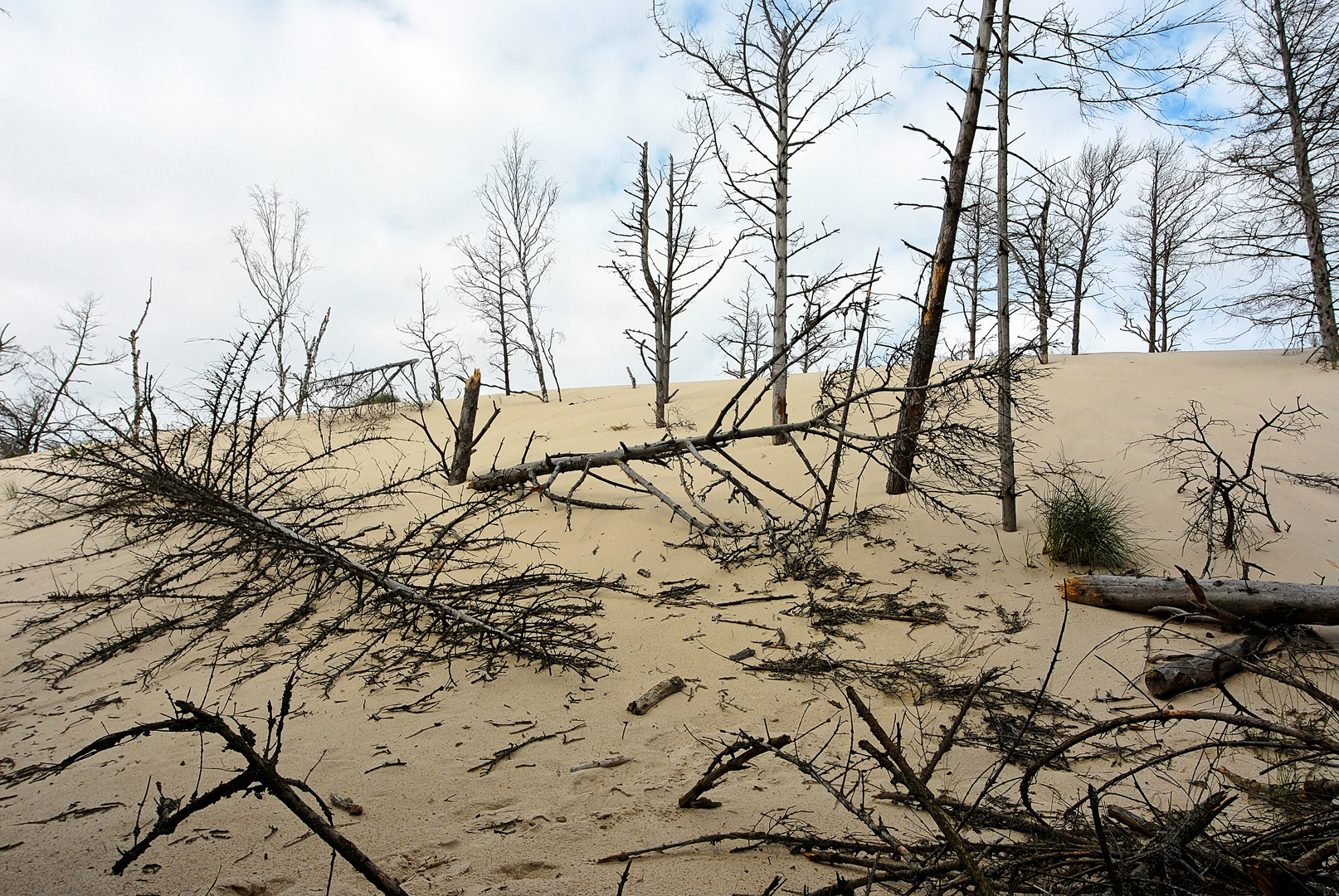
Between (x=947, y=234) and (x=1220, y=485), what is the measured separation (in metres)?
3.13

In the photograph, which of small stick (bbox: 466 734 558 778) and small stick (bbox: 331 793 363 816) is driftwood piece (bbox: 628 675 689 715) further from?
small stick (bbox: 331 793 363 816)

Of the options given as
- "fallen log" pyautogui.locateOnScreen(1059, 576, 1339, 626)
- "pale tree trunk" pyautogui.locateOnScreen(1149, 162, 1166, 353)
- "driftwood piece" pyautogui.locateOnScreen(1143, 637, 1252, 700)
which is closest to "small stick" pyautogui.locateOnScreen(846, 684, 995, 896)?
"driftwood piece" pyautogui.locateOnScreen(1143, 637, 1252, 700)

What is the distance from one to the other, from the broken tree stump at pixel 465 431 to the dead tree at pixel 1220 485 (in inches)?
278

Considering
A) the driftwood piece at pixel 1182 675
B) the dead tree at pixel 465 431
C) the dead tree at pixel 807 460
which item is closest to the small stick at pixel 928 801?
the dead tree at pixel 807 460

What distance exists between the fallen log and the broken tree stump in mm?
6361

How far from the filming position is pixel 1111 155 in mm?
21906

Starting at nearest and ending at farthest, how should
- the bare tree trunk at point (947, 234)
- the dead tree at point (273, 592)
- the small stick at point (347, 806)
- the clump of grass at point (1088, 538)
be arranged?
the small stick at point (347, 806) < the dead tree at point (273, 592) < the clump of grass at point (1088, 538) < the bare tree trunk at point (947, 234)

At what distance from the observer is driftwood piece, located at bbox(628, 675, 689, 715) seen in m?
3.53

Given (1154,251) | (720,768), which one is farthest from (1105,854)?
(1154,251)

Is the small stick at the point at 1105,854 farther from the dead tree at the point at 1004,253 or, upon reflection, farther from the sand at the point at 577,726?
the dead tree at the point at 1004,253

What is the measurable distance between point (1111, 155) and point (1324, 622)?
23098mm

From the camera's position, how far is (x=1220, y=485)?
17.6 feet

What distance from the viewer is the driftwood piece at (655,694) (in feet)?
11.6

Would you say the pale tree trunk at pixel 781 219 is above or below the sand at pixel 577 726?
above
